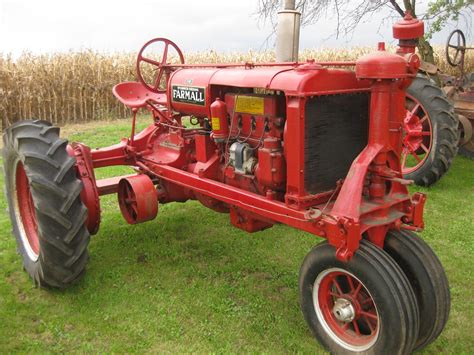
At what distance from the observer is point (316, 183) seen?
9.83 feet

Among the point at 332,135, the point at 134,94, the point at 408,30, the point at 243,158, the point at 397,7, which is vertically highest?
the point at 397,7

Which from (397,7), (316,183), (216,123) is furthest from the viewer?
(397,7)

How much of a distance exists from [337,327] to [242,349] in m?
0.60

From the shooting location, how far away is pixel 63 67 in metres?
12.6

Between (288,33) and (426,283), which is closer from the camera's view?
(426,283)

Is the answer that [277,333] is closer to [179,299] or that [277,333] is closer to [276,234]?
[179,299]

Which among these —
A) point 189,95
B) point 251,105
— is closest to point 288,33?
point 189,95

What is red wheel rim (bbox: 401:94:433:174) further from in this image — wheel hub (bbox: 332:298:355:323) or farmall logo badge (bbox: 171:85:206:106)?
wheel hub (bbox: 332:298:355:323)

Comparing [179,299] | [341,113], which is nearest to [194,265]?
[179,299]

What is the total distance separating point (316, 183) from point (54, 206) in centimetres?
178

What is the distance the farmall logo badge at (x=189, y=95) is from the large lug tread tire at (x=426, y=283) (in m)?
1.75

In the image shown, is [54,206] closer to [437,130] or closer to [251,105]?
[251,105]

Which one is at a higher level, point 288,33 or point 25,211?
point 288,33

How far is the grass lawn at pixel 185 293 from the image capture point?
10.1 ft
